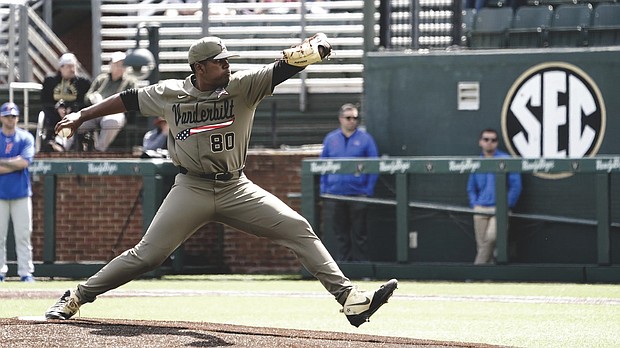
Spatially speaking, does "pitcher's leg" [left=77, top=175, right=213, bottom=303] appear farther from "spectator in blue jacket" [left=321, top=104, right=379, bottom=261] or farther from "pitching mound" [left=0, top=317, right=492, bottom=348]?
"spectator in blue jacket" [left=321, top=104, right=379, bottom=261]

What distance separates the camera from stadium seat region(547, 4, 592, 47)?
1434 centimetres

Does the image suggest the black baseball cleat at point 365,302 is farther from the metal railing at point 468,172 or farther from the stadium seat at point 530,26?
the stadium seat at point 530,26

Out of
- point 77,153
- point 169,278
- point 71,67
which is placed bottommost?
point 169,278

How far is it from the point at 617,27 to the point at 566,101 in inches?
46.9

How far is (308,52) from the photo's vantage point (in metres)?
7.32

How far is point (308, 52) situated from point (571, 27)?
779cm

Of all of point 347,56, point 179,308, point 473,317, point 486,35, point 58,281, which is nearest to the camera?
point 473,317

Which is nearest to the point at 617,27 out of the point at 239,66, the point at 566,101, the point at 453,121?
the point at 566,101

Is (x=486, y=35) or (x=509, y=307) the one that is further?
(x=486, y=35)

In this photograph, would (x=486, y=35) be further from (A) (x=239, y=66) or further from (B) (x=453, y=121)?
(A) (x=239, y=66)

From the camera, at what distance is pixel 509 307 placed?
33.1ft

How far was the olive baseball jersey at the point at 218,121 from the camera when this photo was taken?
7582 mm

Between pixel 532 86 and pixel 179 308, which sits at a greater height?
pixel 532 86

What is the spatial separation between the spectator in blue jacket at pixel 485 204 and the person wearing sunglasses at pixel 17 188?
186 inches
